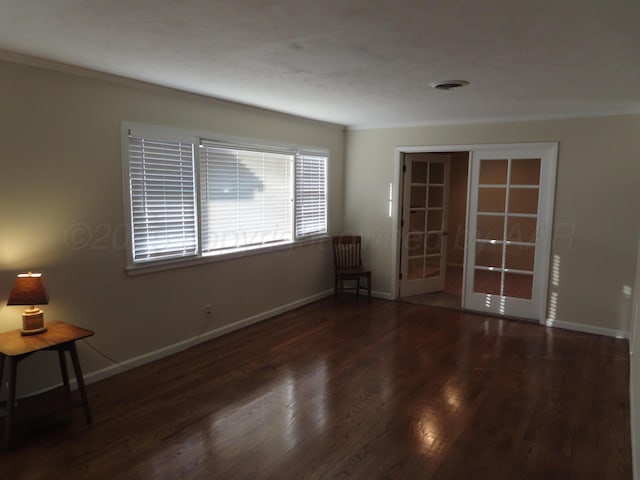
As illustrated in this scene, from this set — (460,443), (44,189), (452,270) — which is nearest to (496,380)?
(460,443)

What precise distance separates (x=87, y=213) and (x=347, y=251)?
347cm

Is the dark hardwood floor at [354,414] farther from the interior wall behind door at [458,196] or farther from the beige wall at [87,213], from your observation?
the interior wall behind door at [458,196]

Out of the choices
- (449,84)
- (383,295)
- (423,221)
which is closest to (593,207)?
(423,221)

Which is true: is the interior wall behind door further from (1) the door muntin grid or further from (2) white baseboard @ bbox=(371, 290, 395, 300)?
(2) white baseboard @ bbox=(371, 290, 395, 300)

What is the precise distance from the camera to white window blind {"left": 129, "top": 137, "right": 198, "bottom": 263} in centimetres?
351

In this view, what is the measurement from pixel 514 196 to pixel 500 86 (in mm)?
2409

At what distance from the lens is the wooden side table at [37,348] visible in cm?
249

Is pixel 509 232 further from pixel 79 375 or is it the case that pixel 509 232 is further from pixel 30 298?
A: pixel 30 298

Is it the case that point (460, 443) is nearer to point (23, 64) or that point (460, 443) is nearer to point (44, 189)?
point (44, 189)

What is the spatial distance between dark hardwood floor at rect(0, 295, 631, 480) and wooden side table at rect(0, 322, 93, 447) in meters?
0.21

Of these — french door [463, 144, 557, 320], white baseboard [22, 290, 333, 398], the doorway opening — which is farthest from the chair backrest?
french door [463, 144, 557, 320]

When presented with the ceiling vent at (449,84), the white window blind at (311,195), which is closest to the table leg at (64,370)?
the white window blind at (311,195)

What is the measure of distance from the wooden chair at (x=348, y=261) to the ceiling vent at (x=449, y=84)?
9.26 ft

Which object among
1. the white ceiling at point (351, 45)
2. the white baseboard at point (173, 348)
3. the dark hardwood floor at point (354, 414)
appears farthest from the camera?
the white baseboard at point (173, 348)
